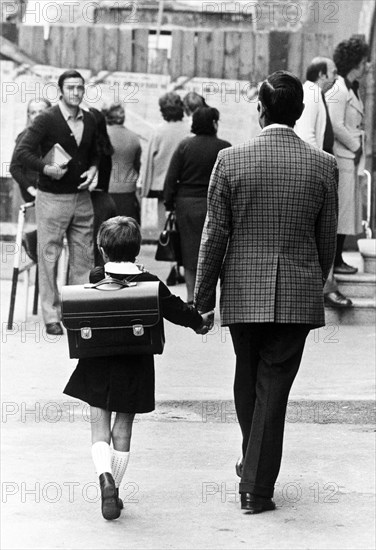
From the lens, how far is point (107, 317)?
556cm

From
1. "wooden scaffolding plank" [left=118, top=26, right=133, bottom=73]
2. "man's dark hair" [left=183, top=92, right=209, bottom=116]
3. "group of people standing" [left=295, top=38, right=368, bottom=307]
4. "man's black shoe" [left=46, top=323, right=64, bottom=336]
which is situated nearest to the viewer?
"man's black shoe" [left=46, top=323, right=64, bottom=336]

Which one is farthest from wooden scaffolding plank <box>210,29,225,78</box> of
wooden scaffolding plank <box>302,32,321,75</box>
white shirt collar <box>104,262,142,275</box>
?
white shirt collar <box>104,262,142,275</box>

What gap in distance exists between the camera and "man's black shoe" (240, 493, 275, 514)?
19.5 feet

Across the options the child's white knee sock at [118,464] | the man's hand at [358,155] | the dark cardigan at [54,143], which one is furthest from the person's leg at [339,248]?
the child's white knee sock at [118,464]

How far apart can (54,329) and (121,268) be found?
13.9ft

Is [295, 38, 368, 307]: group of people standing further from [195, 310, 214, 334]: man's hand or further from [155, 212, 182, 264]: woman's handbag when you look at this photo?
[195, 310, 214, 334]: man's hand

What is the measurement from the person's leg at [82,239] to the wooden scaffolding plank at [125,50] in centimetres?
440

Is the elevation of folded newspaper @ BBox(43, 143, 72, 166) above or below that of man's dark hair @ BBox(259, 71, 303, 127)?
below

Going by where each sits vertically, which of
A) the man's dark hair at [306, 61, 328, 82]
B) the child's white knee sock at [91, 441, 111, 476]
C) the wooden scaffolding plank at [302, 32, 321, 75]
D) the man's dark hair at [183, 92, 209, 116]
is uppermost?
the man's dark hair at [306, 61, 328, 82]

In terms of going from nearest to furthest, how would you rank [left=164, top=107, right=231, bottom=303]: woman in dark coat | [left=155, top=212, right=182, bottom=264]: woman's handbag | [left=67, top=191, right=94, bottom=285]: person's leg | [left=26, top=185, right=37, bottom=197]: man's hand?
[left=67, top=191, right=94, bottom=285]: person's leg, [left=26, top=185, right=37, bottom=197]: man's hand, [left=164, top=107, right=231, bottom=303]: woman in dark coat, [left=155, top=212, right=182, bottom=264]: woman's handbag

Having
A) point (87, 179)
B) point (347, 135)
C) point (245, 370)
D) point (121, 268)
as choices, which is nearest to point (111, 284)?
point (121, 268)

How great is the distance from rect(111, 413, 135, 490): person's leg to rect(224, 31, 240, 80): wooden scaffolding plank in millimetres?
8370

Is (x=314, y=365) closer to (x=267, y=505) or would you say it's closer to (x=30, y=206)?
(x=30, y=206)

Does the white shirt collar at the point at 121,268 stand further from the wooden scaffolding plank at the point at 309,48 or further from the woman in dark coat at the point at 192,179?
the wooden scaffolding plank at the point at 309,48
